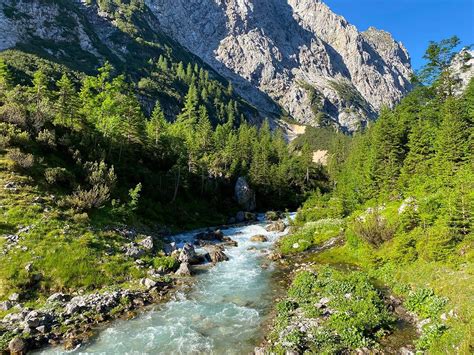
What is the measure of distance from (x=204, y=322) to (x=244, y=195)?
62448 mm

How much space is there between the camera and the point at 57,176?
127 feet

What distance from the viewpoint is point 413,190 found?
152 ft

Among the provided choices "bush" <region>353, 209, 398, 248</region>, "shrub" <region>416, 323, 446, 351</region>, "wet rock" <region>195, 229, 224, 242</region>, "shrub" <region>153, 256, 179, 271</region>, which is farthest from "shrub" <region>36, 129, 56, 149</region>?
"shrub" <region>416, 323, 446, 351</region>

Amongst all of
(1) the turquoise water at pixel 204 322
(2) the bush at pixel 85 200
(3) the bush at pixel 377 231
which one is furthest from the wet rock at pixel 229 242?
(3) the bush at pixel 377 231

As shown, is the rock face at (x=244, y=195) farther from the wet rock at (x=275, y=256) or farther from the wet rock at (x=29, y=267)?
the wet rock at (x=29, y=267)

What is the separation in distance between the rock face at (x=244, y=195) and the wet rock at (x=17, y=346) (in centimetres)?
6624

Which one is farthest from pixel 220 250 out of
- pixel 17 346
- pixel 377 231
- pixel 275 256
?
pixel 17 346

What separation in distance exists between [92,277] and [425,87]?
69.3 metres

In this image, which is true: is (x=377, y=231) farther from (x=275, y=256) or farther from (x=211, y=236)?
(x=211, y=236)

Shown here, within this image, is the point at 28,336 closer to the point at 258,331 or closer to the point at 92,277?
the point at 92,277

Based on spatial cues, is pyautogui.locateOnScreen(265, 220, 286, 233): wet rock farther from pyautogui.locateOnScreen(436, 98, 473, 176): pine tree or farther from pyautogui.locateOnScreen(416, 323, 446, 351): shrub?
pyautogui.locateOnScreen(416, 323, 446, 351): shrub

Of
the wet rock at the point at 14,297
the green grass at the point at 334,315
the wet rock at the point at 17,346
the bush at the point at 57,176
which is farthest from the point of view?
the bush at the point at 57,176

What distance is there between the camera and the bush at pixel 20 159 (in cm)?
3662

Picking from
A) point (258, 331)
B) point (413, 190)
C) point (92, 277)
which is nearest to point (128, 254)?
point (92, 277)
